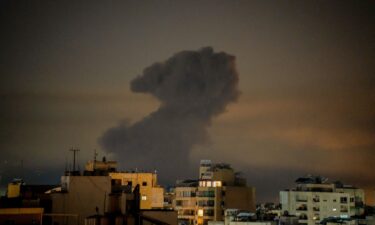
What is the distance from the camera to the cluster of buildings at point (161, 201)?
19.5 metres

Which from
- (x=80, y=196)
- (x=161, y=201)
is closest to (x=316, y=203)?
(x=161, y=201)

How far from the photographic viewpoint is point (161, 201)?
33.5m

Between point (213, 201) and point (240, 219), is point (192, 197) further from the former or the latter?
point (240, 219)

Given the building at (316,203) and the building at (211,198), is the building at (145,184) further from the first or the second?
the building at (316,203)

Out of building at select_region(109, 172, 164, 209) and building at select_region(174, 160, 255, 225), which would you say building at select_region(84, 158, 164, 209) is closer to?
building at select_region(109, 172, 164, 209)

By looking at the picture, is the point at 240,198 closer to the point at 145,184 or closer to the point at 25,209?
the point at 145,184

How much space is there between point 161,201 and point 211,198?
11.7m

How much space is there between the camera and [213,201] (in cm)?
4475

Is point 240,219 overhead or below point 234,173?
below

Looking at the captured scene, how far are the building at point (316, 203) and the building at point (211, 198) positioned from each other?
3071 millimetres

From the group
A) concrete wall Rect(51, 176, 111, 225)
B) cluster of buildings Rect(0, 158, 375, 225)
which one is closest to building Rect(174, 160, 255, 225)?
cluster of buildings Rect(0, 158, 375, 225)

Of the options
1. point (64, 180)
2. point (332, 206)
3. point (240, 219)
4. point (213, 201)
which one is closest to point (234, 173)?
point (213, 201)

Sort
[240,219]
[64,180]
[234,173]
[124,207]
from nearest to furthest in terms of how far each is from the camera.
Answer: [124,207] → [64,180] → [240,219] → [234,173]

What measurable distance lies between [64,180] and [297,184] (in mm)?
28214
